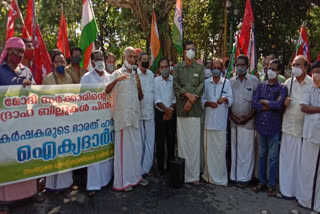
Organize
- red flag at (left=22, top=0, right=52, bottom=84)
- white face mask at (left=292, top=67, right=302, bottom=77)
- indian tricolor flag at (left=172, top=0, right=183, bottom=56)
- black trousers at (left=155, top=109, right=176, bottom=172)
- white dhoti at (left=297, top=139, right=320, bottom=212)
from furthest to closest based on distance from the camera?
indian tricolor flag at (left=172, top=0, right=183, bottom=56), black trousers at (left=155, top=109, right=176, bottom=172), red flag at (left=22, top=0, right=52, bottom=84), white face mask at (left=292, top=67, right=302, bottom=77), white dhoti at (left=297, top=139, right=320, bottom=212)

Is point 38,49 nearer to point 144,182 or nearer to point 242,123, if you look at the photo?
point 144,182

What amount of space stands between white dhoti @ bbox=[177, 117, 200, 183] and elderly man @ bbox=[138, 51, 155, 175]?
548 mm

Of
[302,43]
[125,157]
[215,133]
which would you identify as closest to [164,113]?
[215,133]

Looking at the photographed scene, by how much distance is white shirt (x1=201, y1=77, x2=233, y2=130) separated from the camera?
4.77 meters

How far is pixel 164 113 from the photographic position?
508 centimetres

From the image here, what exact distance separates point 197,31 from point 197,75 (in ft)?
52.4

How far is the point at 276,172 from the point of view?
443 centimetres

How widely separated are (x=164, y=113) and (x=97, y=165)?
4.87 ft

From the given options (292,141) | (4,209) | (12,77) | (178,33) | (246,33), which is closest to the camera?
(4,209)

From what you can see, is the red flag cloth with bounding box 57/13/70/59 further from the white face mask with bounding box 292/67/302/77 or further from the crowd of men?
the white face mask with bounding box 292/67/302/77

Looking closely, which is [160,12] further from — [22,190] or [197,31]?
[197,31]

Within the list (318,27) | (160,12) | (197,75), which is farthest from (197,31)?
(197,75)

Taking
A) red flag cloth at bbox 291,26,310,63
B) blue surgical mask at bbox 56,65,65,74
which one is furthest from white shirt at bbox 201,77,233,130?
blue surgical mask at bbox 56,65,65,74

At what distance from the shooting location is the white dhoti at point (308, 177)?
387 cm
